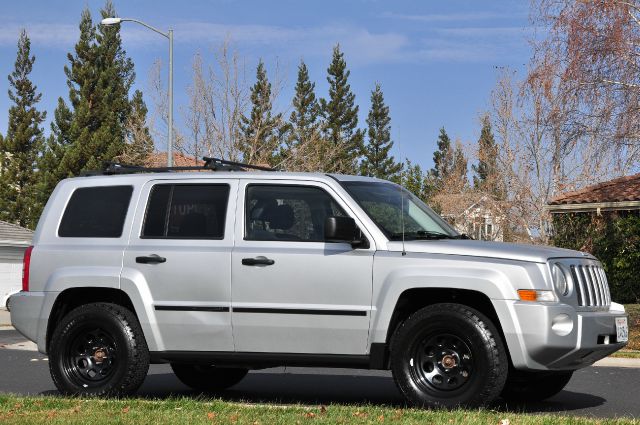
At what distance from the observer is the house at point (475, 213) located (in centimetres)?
5059

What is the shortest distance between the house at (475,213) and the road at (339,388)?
3543 cm

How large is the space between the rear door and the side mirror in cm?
104

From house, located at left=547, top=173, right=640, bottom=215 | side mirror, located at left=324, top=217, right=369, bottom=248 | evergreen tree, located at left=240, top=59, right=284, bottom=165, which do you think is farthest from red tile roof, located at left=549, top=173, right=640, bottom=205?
side mirror, located at left=324, top=217, right=369, bottom=248

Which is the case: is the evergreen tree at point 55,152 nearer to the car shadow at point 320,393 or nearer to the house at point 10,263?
the house at point 10,263

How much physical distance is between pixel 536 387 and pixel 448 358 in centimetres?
184

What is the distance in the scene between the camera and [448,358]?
8.76m

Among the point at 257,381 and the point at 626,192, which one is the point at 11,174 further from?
the point at 257,381

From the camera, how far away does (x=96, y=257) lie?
32.4ft

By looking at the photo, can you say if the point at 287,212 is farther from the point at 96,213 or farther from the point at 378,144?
the point at 378,144

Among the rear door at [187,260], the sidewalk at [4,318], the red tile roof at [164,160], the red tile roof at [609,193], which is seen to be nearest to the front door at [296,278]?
the rear door at [187,260]

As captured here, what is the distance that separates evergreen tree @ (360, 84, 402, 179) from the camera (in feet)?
247

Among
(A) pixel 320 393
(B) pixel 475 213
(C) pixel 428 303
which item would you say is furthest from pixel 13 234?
(C) pixel 428 303

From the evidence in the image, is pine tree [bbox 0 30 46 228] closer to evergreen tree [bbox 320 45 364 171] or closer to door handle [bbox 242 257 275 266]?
evergreen tree [bbox 320 45 364 171]

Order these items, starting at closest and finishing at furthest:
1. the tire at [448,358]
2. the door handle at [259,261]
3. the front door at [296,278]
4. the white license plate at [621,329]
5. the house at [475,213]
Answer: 1. the tire at [448,358]
2. the front door at [296,278]
3. the white license plate at [621,329]
4. the door handle at [259,261]
5. the house at [475,213]
